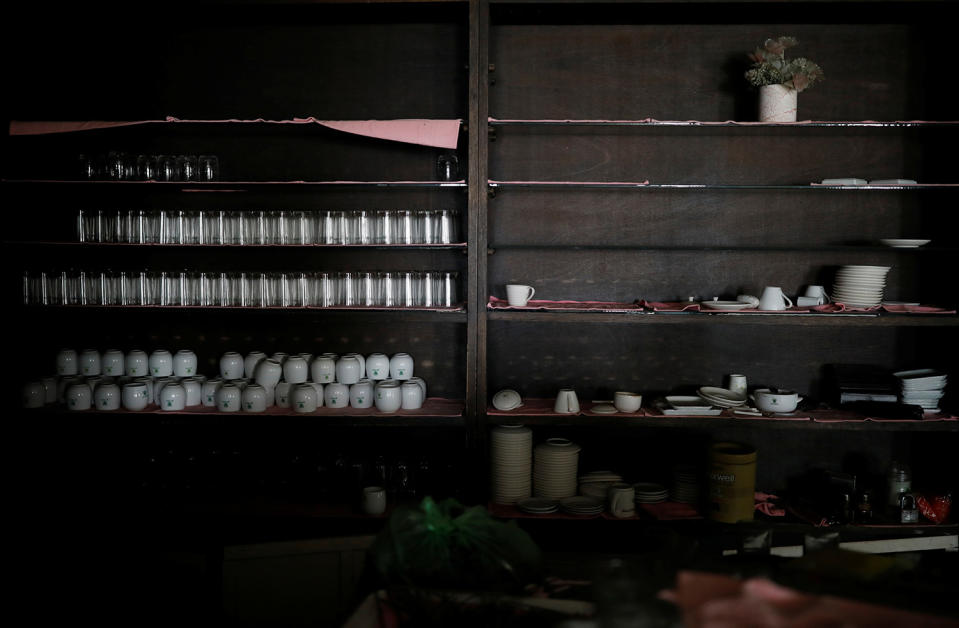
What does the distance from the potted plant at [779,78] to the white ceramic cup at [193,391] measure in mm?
3156

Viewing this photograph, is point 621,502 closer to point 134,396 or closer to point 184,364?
point 184,364

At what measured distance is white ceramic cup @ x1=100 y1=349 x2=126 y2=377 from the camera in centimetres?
375

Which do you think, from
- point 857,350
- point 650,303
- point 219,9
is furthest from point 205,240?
point 857,350

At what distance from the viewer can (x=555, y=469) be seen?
11.7 feet

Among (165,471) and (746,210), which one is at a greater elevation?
(746,210)

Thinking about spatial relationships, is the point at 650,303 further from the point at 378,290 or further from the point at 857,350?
the point at 378,290

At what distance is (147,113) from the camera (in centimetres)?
397

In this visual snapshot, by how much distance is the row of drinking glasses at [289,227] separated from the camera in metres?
3.52

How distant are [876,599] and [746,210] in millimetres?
2841

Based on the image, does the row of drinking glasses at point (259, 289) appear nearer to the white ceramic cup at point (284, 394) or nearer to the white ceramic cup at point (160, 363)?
the white ceramic cup at point (160, 363)

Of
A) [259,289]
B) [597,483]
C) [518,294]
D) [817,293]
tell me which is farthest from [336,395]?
[817,293]

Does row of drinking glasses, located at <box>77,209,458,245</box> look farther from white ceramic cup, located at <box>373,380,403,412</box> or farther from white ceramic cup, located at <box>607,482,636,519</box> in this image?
white ceramic cup, located at <box>607,482,636,519</box>

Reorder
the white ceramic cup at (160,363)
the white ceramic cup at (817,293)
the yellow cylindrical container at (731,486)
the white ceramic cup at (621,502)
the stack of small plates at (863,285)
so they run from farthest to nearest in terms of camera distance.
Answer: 1. the white ceramic cup at (160,363)
2. the white ceramic cup at (817,293)
3. the stack of small plates at (863,285)
4. the white ceramic cup at (621,502)
5. the yellow cylindrical container at (731,486)

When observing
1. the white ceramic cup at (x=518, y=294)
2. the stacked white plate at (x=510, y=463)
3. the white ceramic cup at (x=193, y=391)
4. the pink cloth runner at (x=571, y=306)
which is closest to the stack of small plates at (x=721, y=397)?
the pink cloth runner at (x=571, y=306)
